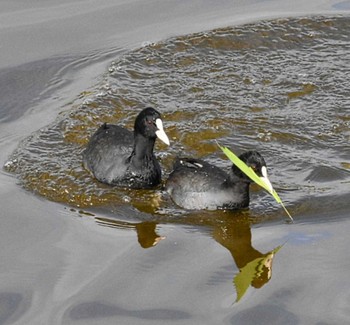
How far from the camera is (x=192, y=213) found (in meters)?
7.76

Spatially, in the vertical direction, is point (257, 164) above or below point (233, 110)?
above

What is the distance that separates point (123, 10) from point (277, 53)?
7.39ft

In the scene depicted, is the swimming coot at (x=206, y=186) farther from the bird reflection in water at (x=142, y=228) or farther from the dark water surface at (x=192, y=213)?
the bird reflection in water at (x=142, y=228)

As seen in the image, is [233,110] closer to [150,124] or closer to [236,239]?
[150,124]

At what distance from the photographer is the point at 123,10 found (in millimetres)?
11914

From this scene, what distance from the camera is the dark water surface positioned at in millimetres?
6309

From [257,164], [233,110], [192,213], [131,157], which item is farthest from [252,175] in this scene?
[233,110]

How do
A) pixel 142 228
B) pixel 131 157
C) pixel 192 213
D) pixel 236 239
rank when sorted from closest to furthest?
1. pixel 236 239
2. pixel 142 228
3. pixel 192 213
4. pixel 131 157

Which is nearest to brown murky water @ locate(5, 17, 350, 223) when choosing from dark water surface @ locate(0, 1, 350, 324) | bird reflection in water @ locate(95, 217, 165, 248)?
dark water surface @ locate(0, 1, 350, 324)

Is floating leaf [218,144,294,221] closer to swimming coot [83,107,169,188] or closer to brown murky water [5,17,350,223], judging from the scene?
brown murky water [5,17,350,223]

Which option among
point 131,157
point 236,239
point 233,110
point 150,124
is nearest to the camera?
point 236,239

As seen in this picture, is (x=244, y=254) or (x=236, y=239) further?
(x=236, y=239)

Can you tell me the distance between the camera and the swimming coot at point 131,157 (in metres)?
8.06

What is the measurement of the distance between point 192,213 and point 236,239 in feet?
1.91
